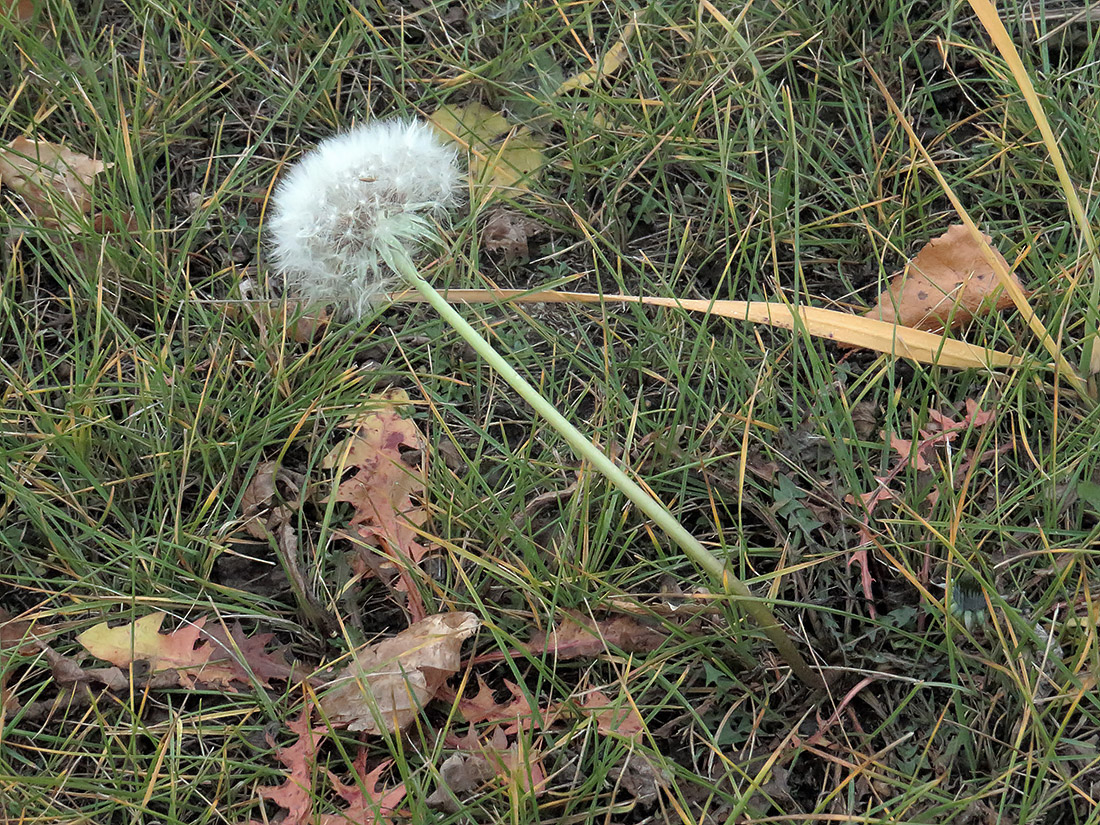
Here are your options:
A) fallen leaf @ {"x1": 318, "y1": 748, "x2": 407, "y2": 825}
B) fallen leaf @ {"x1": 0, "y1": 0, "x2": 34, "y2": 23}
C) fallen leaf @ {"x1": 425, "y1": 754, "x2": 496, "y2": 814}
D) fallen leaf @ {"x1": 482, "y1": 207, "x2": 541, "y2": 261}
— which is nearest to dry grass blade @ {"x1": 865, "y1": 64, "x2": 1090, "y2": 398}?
fallen leaf @ {"x1": 482, "y1": 207, "x2": 541, "y2": 261}

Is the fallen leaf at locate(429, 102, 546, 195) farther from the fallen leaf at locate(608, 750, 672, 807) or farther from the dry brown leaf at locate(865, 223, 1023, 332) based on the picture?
the fallen leaf at locate(608, 750, 672, 807)

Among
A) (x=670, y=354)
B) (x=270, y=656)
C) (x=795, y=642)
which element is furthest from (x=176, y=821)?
(x=670, y=354)

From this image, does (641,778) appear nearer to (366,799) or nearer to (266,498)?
(366,799)

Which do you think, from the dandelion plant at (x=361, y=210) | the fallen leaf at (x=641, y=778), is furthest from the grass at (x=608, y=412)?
the dandelion plant at (x=361, y=210)

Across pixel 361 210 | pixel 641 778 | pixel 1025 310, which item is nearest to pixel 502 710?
pixel 641 778

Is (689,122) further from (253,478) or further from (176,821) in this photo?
(176,821)

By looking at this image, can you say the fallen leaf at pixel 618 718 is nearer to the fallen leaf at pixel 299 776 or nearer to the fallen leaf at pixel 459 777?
the fallen leaf at pixel 459 777
